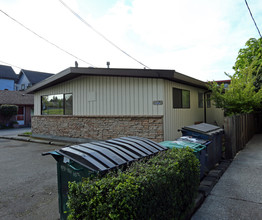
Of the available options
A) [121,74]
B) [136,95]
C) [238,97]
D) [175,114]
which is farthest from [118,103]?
[238,97]

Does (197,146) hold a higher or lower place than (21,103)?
lower

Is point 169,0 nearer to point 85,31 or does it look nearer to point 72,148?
point 85,31

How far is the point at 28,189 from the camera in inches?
182

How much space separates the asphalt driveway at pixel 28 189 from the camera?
3.54 m

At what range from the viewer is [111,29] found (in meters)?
11.2

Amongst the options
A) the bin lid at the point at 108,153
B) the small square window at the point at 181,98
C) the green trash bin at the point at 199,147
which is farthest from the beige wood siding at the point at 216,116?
the bin lid at the point at 108,153

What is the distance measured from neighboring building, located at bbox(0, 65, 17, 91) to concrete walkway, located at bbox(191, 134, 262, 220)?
36.5 m

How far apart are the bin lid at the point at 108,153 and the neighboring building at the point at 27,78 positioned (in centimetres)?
3523

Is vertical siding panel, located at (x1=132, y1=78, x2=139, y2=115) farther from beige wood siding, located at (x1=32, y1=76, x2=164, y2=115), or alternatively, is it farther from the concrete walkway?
the concrete walkway

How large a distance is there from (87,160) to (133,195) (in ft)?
3.05

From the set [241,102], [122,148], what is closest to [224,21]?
[241,102]

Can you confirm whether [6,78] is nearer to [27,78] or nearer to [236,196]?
Answer: [27,78]

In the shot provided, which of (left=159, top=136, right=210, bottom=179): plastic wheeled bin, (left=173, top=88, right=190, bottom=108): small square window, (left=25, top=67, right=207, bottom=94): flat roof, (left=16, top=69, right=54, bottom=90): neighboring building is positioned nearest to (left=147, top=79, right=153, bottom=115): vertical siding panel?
(left=25, top=67, right=207, bottom=94): flat roof

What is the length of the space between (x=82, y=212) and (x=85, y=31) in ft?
33.5
